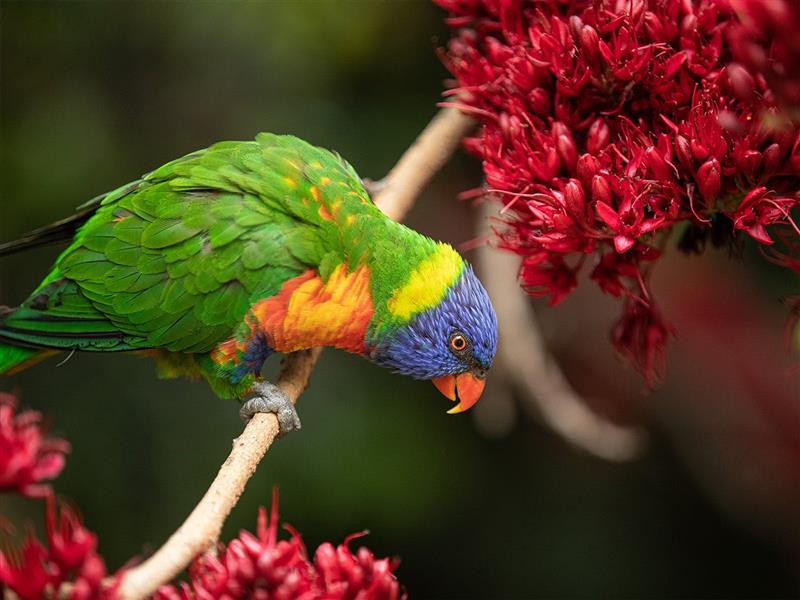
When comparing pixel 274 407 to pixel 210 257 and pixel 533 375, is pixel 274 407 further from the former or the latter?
pixel 533 375

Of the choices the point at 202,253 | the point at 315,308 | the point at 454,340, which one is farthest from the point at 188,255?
the point at 454,340

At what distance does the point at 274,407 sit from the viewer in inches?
85.5

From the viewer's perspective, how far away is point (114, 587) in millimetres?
1232

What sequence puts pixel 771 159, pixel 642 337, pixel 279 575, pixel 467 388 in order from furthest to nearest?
pixel 467 388
pixel 642 337
pixel 771 159
pixel 279 575

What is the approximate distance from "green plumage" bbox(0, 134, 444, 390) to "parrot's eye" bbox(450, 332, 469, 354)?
0.64 ft

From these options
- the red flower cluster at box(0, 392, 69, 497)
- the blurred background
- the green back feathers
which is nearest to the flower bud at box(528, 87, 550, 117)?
the green back feathers

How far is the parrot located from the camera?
2.15 meters

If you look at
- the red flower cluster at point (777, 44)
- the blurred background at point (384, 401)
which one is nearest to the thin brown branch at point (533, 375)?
the blurred background at point (384, 401)

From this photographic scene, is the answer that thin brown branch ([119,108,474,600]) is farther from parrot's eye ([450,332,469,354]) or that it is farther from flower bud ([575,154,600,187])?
flower bud ([575,154,600,187])

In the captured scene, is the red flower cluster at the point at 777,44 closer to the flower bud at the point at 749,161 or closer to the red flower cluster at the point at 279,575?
the flower bud at the point at 749,161

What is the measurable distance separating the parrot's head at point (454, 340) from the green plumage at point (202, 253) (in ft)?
0.37

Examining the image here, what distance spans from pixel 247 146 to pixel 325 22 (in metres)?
Answer: 1.32

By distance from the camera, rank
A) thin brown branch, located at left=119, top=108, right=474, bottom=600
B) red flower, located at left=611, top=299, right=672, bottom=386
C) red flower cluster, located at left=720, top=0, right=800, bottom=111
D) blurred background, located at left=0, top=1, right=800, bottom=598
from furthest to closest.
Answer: blurred background, located at left=0, top=1, right=800, bottom=598
red flower, located at left=611, top=299, right=672, bottom=386
thin brown branch, located at left=119, top=108, right=474, bottom=600
red flower cluster, located at left=720, top=0, right=800, bottom=111

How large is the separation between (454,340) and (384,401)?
64.1 inches
